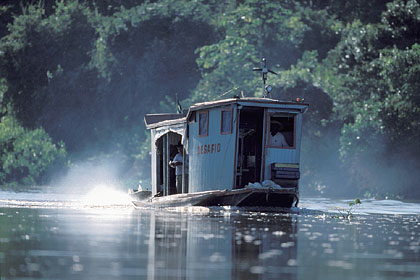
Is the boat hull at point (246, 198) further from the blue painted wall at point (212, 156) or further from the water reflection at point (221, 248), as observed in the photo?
the water reflection at point (221, 248)

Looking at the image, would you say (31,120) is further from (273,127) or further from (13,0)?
(273,127)

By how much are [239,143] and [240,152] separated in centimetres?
37

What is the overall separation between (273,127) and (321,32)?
42.4 metres

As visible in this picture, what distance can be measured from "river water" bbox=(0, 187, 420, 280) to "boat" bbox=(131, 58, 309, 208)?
8.86 feet

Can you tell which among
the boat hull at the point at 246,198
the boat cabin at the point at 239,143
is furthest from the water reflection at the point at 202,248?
the boat cabin at the point at 239,143

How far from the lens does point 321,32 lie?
67500 mm

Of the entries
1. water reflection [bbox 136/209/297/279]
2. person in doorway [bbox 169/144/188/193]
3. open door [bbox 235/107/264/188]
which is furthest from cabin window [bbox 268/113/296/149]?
water reflection [bbox 136/209/297/279]

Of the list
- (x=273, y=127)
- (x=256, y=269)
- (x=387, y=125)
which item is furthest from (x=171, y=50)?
(x=256, y=269)

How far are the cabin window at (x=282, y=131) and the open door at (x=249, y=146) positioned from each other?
0.97 meters

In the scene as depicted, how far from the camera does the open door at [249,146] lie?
2734 cm

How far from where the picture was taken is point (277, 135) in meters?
26.1

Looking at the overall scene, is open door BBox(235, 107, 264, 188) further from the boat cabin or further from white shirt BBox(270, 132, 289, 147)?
white shirt BBox(270, 132, 289, 147)

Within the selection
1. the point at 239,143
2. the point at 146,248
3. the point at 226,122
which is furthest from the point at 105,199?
the point at 146,248

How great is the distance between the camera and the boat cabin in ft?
83.9
